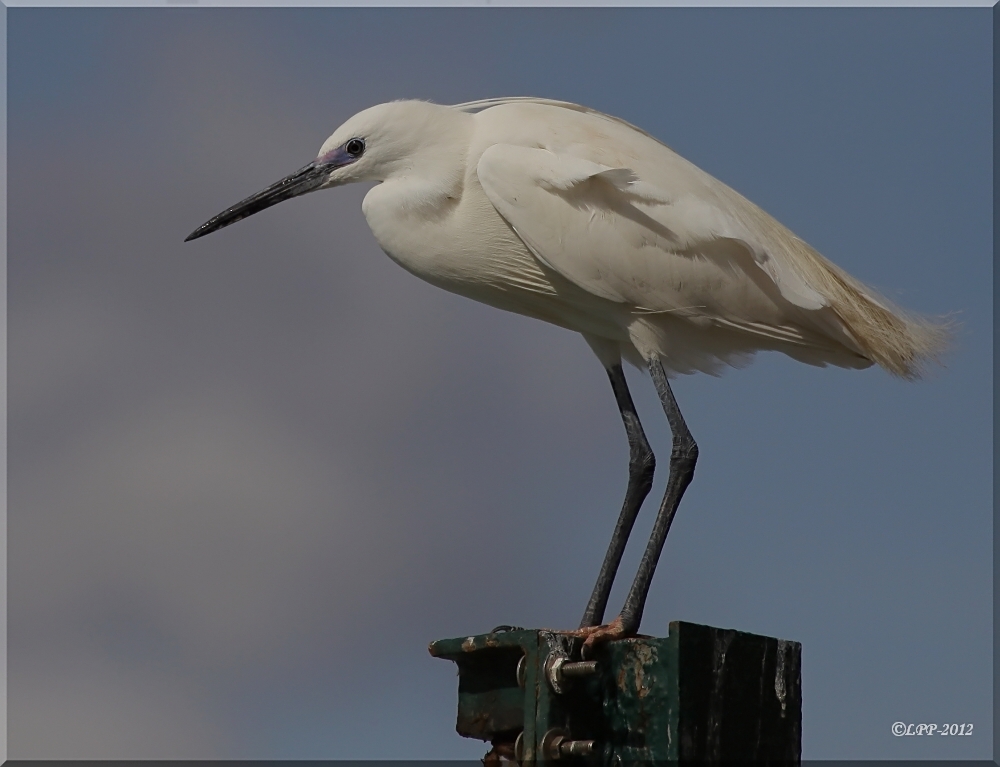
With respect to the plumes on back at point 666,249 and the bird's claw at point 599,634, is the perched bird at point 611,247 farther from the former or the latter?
the bird's claw at point 599,634

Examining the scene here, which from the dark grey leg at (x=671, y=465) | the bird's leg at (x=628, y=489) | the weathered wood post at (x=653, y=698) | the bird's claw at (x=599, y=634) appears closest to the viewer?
the weathered wood post at (x=653, y=698)

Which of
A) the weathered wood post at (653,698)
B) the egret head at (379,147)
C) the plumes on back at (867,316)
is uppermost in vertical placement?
the egret head at (379,147)

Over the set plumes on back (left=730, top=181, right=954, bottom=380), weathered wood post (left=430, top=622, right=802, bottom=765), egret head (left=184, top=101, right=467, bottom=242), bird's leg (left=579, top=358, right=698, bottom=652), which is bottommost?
weathered wood post (left=430, top=622, right=802, bottom=765)

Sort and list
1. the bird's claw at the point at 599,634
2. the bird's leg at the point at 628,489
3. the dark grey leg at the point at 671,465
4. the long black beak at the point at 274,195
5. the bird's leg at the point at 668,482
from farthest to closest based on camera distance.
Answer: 1. the long black beak at the point at 274,195
2. the bird's leg at the point at 628,489
3. the dark grey leg at the point at 671,465
4. the bird's leg at the point at 668,482
5. the bird's claw at the point at 599,634

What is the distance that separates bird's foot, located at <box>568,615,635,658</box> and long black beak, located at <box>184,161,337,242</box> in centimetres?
215

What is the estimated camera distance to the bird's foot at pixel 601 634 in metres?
3.67

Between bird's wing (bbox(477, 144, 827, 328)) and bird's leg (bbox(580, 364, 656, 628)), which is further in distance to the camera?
bird's leg (bbox(580, 364, 656, 628))

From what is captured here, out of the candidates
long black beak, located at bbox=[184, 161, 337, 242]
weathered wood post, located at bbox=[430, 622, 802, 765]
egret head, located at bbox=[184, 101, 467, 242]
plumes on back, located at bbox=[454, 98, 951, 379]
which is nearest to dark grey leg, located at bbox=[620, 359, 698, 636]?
plumes on back, located at bbox=[454, 98, 951, 379]

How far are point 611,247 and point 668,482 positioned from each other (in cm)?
87

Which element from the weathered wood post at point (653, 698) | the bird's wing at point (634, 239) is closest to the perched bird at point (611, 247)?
the bird's wing at point (634, 239)

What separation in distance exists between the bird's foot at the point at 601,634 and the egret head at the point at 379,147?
185 centimetres

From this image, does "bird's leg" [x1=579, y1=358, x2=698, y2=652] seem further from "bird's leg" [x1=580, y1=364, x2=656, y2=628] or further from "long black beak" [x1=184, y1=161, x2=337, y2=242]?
"long black beak" [x1=184, y1=161, x2=337, y2=242]

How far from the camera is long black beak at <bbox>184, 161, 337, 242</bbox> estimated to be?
16.8 ft

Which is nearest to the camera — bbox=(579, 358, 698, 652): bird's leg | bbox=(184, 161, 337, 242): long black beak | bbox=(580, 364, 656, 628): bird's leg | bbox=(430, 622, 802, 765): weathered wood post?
bbox=(430, 622, 802, 765): weathered wood post
